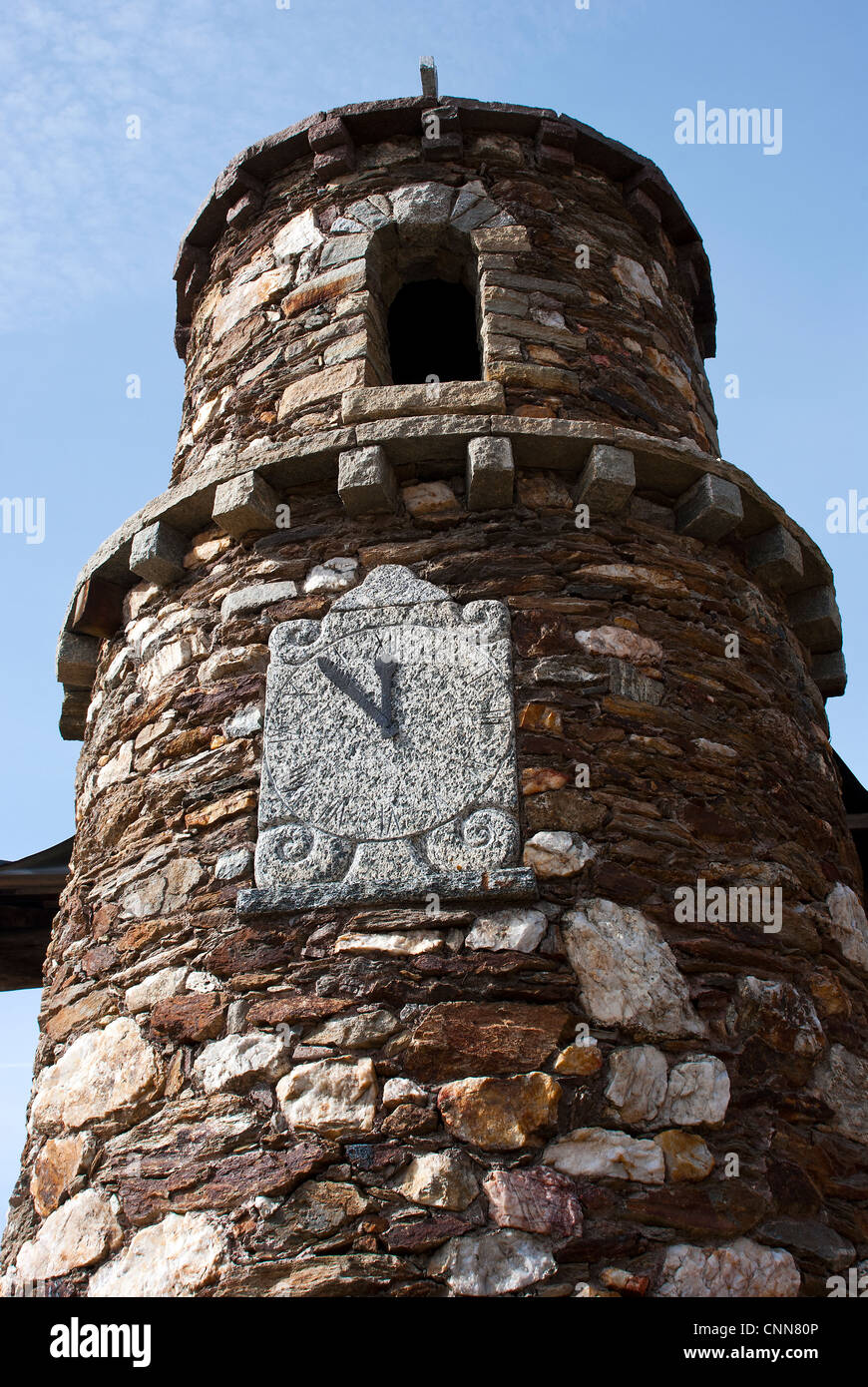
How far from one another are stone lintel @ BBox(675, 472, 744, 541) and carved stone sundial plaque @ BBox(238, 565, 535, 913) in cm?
91

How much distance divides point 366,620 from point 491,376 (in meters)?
1.22

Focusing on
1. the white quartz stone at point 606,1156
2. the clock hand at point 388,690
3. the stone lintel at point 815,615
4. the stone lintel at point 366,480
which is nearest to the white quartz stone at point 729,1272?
the white quartz stone at point 606,1156

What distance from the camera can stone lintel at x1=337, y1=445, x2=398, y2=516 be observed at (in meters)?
Answer: 4.04

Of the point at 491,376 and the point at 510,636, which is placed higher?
the point at 491,376

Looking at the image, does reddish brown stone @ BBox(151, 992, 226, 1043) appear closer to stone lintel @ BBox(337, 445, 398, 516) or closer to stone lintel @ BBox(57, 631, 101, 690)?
stone lintel @ BBox(337, 445, 398, 516)

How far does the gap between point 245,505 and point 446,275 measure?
5.47 feet

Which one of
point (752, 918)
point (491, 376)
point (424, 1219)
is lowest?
point (424, 1219)

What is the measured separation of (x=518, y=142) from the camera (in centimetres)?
543

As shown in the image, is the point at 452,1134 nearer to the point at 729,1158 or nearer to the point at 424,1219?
the point at 424,1219

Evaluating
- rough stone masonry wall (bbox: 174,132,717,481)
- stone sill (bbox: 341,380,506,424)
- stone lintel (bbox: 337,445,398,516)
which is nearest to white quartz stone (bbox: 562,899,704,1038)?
stone lintel (bbox: 337,445,398,516)

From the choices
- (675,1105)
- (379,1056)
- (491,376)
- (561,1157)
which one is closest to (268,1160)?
(379,1056)

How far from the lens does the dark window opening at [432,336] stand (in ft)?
19.6

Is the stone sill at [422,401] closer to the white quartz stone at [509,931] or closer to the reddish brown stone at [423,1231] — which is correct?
the white quartz stone at [509,931]
